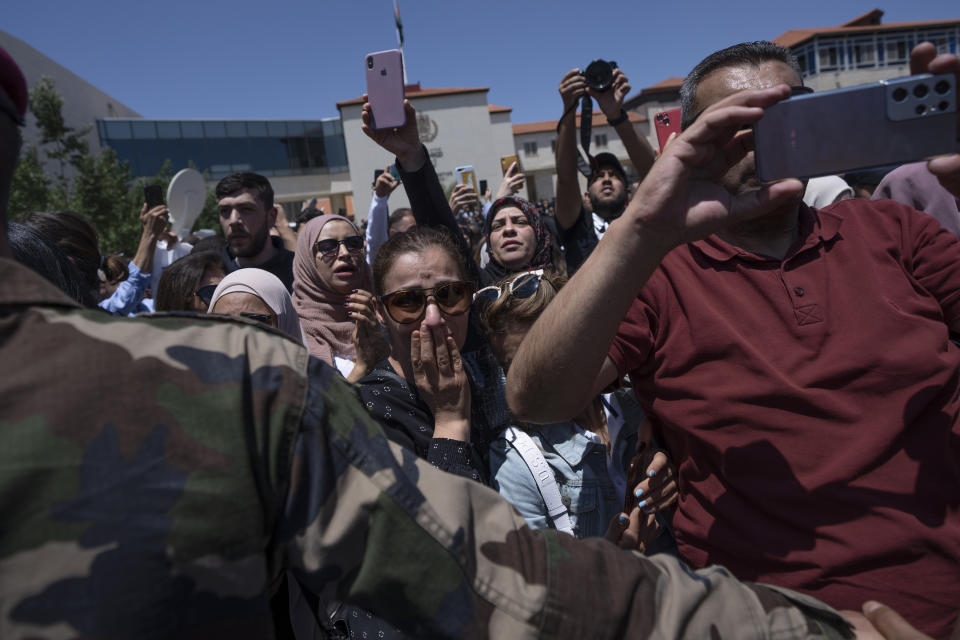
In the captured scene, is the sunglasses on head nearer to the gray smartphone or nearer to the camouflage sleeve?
the gray smartphone

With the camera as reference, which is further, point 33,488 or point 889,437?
point 889,437

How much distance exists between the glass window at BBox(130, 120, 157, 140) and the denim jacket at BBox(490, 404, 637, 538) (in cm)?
4607

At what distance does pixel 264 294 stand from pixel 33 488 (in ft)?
6.19

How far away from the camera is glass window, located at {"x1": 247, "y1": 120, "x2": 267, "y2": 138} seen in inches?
1764

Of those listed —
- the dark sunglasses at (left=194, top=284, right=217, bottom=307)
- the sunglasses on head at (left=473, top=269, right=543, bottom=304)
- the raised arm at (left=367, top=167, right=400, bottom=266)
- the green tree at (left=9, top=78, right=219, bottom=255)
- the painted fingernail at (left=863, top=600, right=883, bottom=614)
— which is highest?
the green tree at (left=9, top=78, right=219, bottom=255)

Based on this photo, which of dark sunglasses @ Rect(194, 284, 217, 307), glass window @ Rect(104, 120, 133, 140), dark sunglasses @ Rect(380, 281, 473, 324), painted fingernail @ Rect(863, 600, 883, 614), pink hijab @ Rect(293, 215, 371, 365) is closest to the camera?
painted fingernail @ Rect(863, 600, 883, 614)

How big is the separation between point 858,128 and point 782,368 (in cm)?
50

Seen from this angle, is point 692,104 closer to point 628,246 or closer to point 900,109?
point 900,109

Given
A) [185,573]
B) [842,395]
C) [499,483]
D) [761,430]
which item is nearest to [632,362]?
[761,430]

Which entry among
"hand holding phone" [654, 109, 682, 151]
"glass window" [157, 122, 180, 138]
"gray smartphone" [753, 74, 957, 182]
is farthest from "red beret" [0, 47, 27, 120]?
"glass window" [157, 122, 180, 138]

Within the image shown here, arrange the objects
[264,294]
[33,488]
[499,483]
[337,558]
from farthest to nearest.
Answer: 1. [264,294]
2. [499,483]
3. [337,558]
4. [33,488]

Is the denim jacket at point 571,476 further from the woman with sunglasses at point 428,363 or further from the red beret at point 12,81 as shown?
the red beret at point 12,81

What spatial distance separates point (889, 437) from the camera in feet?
4.04

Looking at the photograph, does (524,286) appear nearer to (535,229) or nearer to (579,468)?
(579,468)
